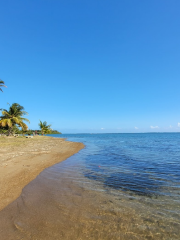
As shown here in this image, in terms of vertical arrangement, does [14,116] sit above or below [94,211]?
above

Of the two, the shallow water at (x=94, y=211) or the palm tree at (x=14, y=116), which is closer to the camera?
the shallow water at (x=94, y=211)

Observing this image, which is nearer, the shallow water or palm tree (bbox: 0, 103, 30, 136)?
the shallow water

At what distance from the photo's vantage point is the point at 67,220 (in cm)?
411

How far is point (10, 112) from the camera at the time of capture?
140 ft

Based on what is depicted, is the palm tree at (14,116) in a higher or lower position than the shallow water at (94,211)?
higher

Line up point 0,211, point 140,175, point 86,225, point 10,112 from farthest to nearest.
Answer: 1. point 10,112
2. point 140,175
3. point 0,211
4. point 86,225

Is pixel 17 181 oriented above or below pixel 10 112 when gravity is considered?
below

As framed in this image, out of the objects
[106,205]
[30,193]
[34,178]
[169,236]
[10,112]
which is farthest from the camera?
[10,112]

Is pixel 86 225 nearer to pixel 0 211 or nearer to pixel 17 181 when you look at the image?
pixel 0 211

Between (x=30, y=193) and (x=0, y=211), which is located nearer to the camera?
(x=0, y=211)

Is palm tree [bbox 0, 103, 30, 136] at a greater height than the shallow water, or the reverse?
palm tree [bbox 0, 103, 30, 136]

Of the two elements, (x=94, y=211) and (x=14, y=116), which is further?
(x=14, y=116)

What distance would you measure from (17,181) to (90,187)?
3.64 metres

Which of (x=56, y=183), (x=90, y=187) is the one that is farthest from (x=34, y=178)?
(x=90, y=187)
